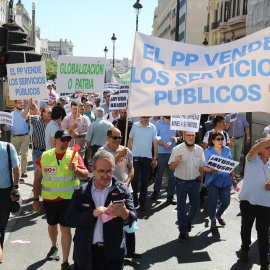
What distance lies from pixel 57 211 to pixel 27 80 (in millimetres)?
4486

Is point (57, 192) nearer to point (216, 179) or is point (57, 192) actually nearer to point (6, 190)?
point (6, 190)

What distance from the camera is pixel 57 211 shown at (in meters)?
6.47

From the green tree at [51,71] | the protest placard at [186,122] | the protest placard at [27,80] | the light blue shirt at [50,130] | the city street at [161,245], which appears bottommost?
the city street at [161,245]

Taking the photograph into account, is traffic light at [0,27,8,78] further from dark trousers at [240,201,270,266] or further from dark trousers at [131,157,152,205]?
dark trousers at [240,201,270,266]

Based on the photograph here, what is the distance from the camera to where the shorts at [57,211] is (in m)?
6.40

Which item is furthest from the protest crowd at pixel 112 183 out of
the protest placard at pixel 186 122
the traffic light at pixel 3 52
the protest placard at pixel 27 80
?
the traffic light at pixel 3 52

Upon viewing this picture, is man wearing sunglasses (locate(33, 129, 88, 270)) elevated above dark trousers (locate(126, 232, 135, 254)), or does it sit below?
above

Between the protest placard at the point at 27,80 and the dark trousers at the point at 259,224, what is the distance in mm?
5060

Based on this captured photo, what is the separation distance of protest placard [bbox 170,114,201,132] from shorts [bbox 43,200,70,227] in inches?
170

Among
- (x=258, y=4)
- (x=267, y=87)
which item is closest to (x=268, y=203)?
(x=267, y=87)

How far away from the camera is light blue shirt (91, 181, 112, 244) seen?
4.41 metres

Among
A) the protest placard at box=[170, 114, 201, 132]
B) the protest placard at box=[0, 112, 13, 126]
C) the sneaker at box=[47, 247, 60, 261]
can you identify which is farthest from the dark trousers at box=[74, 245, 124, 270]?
the protest placard at box=[0, 112, 13, 126]

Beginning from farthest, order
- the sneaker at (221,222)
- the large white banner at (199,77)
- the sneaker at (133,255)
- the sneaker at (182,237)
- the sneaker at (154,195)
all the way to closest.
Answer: the sneaker at (154,195) < the sneaker at (221,222) < the sneaker at (182,237) < the sneaker at (133,255) < the large white banner at (199,77)

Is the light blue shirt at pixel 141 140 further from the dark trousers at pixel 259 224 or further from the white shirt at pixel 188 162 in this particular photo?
the dark trousers at pixel 259 224
